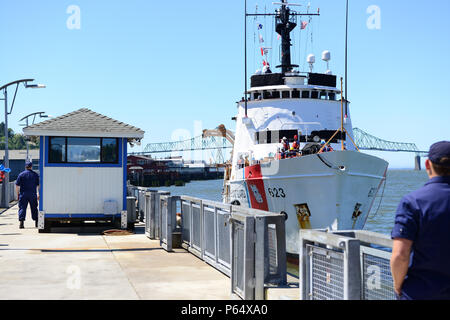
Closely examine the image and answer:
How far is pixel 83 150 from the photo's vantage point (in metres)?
15.4

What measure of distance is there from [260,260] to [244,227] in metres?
0.45

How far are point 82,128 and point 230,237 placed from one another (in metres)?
8.72

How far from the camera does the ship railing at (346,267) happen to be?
4449mm

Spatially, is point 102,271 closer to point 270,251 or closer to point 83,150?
point 270,251

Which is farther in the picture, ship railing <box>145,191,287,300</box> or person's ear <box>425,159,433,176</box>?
ship railing <box>145,191,287,300</box>

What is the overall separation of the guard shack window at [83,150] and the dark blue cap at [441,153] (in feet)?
41.4

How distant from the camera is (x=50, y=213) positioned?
1499cm

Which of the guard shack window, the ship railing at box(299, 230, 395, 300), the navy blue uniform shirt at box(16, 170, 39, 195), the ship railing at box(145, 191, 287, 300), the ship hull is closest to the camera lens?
the ship railing at box(299, 230, 395, 300)

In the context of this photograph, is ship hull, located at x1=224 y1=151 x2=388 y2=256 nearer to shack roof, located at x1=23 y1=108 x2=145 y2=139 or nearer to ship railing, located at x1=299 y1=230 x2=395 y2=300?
shack roof, located at x1=23 y1=108 x2=145 y2=139

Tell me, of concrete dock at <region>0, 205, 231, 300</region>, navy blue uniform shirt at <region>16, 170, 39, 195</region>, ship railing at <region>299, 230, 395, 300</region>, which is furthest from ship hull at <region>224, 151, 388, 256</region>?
ship railing at <region>299, 230, 395, 300</region>

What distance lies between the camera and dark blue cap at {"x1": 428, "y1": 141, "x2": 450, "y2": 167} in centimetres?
354

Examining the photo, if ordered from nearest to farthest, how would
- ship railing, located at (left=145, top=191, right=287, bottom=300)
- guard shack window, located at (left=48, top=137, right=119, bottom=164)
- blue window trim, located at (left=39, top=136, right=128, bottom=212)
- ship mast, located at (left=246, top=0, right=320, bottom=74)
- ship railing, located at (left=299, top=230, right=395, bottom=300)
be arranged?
ship railing, located at (left=299, top=230, right=395, bottom=300) → ship railing, located at (left=145, top=191, right=287, bottom=300) → blue window trim, located at (left=39, top=136, right=128, bottom=212) → guard shack window, located at (left=48, top=137, right=119, bottom=164) → ship mast, located at (left=246, top=0, right=320, bottom=74)

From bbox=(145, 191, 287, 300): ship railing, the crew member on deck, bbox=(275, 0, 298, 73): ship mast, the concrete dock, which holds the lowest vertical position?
the concrete dock
